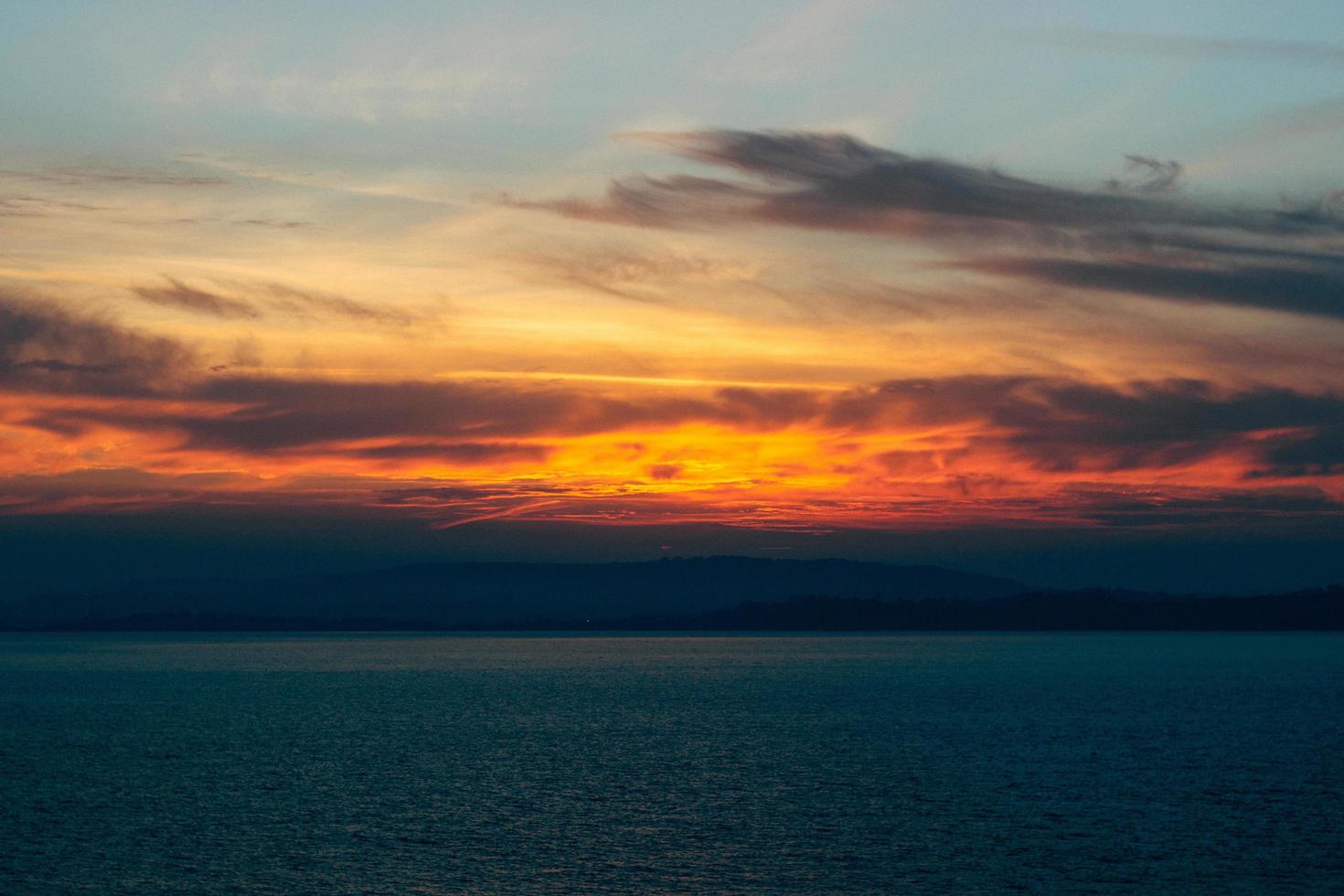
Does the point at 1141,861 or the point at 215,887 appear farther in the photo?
the point at 1141,861

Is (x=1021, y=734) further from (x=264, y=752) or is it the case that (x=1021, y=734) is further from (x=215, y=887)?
(x=215, y=887)

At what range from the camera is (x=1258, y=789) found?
228ft

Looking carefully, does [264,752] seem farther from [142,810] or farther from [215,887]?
[215,887]

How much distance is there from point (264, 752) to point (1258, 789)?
205 ft

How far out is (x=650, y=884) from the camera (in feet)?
153

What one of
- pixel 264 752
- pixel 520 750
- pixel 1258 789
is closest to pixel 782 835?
pixel 1258 789

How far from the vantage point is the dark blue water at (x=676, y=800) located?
48.8m

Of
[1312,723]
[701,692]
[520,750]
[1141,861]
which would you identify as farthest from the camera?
[701,692]

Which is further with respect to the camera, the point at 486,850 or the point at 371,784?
the point at 371,784

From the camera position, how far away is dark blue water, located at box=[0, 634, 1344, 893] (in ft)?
160

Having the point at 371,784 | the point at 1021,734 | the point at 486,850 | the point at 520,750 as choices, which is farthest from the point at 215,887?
the point at 1021,734

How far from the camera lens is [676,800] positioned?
2579 inches

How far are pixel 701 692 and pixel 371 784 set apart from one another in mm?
90279

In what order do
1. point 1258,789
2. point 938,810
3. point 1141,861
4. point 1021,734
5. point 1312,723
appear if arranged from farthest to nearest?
point 1312,723, point 1021,734, point 1258,789, point 938,810, point 1141,861
